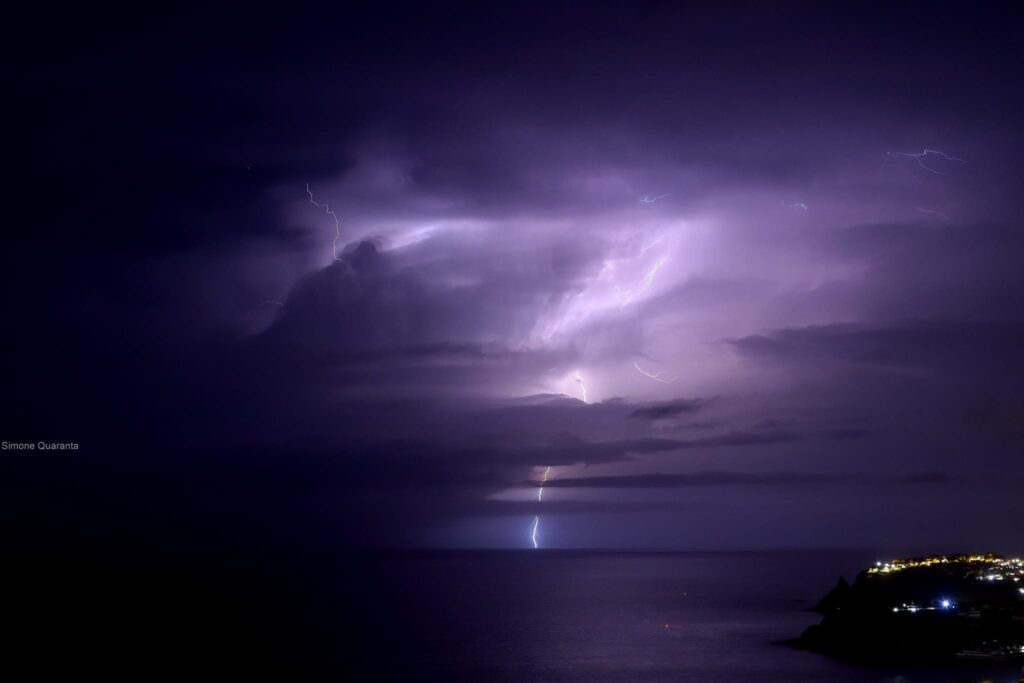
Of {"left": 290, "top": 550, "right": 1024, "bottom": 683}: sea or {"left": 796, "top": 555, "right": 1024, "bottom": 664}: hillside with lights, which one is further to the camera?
{"left": 796, "top": 555, "right": 1024, "bottom": 664}: hillside with lights

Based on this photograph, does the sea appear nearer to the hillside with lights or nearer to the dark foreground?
the dark foreground

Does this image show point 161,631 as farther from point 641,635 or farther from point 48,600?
point 641,635

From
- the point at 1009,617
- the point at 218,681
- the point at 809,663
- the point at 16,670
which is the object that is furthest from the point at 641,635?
the point at 16,670

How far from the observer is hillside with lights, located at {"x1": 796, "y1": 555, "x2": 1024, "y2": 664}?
82.0 meters

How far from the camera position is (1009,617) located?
88000mm

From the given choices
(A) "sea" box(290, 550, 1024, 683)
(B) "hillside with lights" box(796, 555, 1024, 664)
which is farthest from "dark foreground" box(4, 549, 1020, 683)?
(B) "hillside with lights" box(796, 555, 1024, 664)

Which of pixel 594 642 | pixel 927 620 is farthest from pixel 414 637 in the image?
pixel 927 620

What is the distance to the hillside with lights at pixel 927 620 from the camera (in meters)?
82.0

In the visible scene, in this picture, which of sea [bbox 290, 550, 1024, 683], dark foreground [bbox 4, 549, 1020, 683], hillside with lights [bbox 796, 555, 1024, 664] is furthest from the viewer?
hillside with lights [bbox 796, 555, 1024, 664]

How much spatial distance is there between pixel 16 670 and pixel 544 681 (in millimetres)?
50314

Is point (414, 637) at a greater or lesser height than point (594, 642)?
greater

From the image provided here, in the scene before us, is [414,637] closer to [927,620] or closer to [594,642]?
[594,642]

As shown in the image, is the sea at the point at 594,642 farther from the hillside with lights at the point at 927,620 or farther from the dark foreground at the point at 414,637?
the hillside with lights at the point at 927,620

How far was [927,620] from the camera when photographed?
291 feet
